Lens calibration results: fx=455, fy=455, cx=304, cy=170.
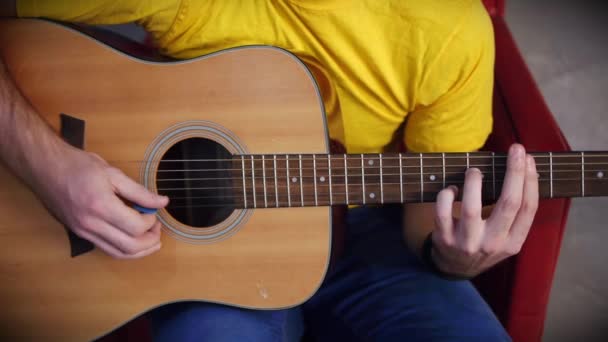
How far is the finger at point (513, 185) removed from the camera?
80 cm

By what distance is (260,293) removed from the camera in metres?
0.88

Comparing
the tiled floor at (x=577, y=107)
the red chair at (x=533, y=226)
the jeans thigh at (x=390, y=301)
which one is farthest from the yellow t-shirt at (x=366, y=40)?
the tiled floor at (x=577, y=107)

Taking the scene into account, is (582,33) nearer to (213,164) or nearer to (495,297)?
(495,297)

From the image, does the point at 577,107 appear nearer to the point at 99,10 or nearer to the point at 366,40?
the point at 366,40

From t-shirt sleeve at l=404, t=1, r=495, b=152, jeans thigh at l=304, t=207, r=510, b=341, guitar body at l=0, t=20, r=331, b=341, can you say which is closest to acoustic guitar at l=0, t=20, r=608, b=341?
guitar body at l=0, t=20, r=331, b=341

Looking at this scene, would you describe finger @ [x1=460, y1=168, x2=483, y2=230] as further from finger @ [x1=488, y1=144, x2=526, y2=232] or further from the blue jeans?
the blue jeans

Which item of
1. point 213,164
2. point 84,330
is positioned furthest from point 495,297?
point 84,330

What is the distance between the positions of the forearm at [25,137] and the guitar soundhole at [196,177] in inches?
7.2

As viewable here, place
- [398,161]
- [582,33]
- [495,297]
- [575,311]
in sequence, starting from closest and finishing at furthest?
[398,161] → [495,297] → [575,311] → [582,33]

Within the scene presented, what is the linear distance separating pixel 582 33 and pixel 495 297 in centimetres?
130

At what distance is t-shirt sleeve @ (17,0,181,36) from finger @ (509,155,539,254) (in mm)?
729

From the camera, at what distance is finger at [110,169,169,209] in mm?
774

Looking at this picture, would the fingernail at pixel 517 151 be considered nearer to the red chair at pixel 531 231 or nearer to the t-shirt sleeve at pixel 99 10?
the red chair at pixel 531 231

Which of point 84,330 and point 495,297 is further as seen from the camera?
point 495,297
